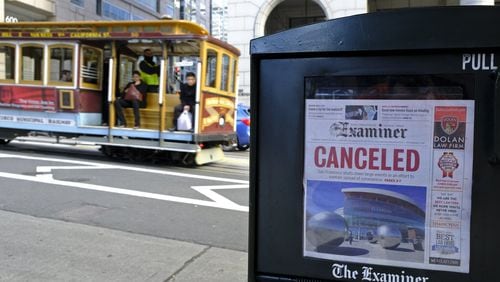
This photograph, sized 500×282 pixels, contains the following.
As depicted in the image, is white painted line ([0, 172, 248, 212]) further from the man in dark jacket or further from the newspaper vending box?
the newspaper vending box

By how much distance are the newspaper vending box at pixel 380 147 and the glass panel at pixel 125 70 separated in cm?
1071

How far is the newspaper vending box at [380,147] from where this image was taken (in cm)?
198

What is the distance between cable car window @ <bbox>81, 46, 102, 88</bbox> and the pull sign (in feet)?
36.9

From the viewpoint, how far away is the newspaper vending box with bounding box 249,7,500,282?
1.98 m

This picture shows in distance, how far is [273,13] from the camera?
28.6 m

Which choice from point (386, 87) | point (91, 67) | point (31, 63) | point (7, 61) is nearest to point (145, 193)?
point (91, 67)

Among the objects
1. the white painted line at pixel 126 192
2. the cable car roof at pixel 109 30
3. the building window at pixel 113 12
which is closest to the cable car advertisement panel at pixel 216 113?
the cable car roof at pixel 109 30

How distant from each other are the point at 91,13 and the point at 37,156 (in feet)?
95.8

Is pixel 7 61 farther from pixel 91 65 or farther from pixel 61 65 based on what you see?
pixel 91 65

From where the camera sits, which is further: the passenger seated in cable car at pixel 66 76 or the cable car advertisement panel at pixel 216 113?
the passenger seated in cable car at pixel 66 76

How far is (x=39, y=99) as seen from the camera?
40.7 ft

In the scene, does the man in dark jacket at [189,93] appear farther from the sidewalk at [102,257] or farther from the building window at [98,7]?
the building window at [98,7]

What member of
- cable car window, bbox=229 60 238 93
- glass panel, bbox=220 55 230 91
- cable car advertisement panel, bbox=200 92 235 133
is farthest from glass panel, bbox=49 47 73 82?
cable car window, bbox=229 60 238 93

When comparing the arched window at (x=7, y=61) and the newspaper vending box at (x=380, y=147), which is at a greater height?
the arched window at (x=7, y=61)
